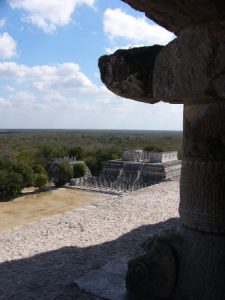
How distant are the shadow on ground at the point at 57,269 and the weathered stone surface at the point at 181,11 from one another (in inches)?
95.0

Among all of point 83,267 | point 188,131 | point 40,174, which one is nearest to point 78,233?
point 83,267

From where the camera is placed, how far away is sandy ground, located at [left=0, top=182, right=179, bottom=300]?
4172mm

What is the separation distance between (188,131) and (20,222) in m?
10.2

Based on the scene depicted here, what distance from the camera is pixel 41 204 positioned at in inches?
625

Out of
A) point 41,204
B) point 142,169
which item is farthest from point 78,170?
point 41,204

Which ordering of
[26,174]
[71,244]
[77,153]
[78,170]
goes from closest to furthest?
[71,244] → [26,174] → [78,170] → [77,153]

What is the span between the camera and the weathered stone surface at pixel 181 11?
2482 millimetres

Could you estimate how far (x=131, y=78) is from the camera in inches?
132

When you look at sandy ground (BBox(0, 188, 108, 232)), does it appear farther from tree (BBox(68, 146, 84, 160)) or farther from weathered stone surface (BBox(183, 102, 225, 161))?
weathered stone surface (BBox(183, 102, 225, 161))

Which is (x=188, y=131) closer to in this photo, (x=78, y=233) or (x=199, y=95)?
(x=199, y=95)

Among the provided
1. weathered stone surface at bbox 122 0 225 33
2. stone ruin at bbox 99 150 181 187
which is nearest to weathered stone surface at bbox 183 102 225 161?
weathered stone surface at bbox 122 0 225 33

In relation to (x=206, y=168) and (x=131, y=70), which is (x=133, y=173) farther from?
(x=206, y=168)

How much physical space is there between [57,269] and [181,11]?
3.19 meters

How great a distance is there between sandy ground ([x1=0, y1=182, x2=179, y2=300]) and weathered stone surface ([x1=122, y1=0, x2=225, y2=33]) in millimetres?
2566
